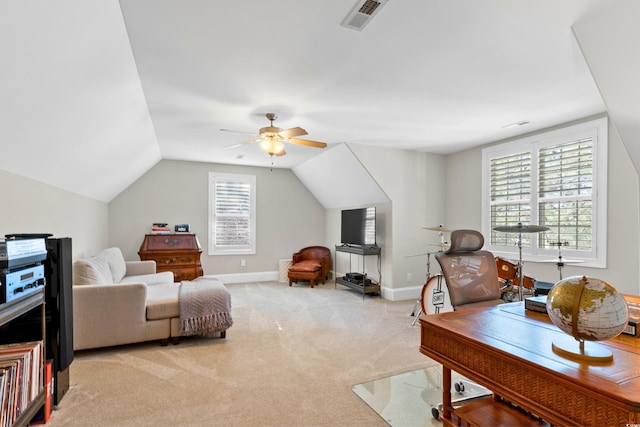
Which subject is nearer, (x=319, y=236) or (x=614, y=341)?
(x=614, y=341)

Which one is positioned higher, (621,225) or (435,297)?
(621,225)

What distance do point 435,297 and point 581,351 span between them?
7.59 feet

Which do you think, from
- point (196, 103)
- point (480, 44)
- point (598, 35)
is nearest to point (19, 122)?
point (196, 103)

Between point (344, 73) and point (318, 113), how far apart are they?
96 centimetres

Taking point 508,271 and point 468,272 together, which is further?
point 508,271

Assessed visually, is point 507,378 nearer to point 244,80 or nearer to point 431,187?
point 244,80

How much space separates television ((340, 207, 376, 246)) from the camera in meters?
5.45

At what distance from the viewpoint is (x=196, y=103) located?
10.4ft

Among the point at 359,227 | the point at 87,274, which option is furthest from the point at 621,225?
the point at 87,274

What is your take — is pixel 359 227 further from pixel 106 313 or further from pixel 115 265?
pixel 106 313

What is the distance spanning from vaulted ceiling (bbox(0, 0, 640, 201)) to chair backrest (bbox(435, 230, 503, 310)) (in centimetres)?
132

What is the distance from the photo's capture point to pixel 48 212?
294cm

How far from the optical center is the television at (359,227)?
5.45 meters

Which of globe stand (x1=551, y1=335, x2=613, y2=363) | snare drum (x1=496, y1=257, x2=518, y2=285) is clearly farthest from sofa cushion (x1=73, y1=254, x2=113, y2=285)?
snare drum (x1=496, y1=257, x2=518, y2=285)
